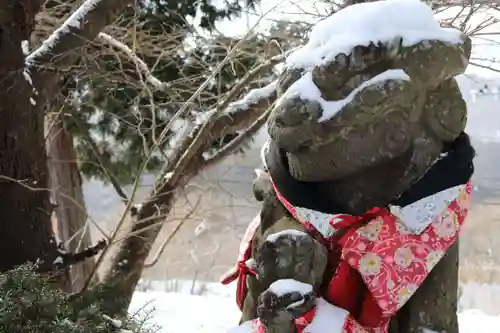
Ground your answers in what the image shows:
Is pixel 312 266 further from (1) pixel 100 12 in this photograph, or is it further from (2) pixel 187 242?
(2) pixel 187 242

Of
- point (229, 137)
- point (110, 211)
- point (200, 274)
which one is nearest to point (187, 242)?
point (200, 274)

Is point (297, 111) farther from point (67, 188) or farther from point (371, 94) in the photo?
point (67, 188)

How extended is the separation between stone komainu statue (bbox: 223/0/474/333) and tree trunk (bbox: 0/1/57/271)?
1793 millimetres

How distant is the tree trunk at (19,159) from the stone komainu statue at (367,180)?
179 cm

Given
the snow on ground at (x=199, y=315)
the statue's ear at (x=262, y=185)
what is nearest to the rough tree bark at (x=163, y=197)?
the snow on ground at (x=199, y=315)

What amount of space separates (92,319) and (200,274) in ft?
13.0

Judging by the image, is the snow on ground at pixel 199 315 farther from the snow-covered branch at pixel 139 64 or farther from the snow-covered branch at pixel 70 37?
the snow-covered branch at pixel 70 37

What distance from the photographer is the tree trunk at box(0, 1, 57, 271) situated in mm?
2441

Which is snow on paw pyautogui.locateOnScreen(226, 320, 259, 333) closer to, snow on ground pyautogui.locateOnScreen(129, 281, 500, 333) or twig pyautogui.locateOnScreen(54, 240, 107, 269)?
twig pyautogui.locateOnScreen(54, 240, 107, 269)

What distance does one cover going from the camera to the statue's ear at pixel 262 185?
879 mm

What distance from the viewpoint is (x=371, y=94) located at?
731 mm

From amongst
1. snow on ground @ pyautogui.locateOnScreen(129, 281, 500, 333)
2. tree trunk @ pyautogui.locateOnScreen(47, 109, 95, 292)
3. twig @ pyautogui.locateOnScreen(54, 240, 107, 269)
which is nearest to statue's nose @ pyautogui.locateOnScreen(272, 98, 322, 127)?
twig @ pyautogui.locateOnScreen(54, 240, 107, 269)

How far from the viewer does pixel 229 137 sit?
13.5ft

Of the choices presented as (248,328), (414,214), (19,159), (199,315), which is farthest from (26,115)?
(414,214)
